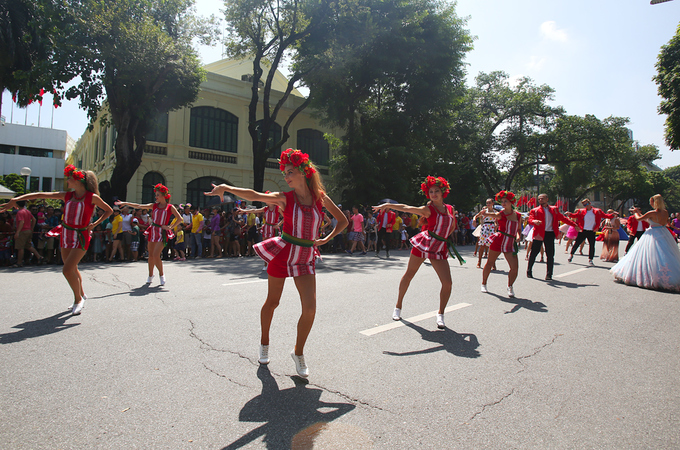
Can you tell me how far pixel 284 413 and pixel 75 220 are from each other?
4.74 metres

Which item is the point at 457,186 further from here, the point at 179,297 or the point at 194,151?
the point at 179,297

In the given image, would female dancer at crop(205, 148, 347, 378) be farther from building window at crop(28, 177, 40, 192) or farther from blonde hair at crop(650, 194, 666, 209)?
building window at crop(28, 177, 40, 192)

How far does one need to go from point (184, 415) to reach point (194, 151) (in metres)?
25.3

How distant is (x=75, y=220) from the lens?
6.01 m

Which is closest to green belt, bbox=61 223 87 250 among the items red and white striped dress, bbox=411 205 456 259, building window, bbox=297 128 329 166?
red and white striped dress, bbox=411 205 456 259

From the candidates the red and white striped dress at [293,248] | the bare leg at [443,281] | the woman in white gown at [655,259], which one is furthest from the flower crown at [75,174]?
the woman in white gown at [655,259]

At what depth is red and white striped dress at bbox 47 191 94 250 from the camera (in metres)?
5.97

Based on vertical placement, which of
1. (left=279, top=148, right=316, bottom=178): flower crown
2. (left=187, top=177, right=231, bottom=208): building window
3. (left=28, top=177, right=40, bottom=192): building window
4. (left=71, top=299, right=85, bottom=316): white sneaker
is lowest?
(left=71, top=299, right=85, bottom=316): white sneaker

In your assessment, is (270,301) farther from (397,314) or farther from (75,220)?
(75,220)

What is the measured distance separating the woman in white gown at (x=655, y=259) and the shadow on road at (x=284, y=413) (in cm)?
846

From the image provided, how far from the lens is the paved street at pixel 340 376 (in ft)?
8.98

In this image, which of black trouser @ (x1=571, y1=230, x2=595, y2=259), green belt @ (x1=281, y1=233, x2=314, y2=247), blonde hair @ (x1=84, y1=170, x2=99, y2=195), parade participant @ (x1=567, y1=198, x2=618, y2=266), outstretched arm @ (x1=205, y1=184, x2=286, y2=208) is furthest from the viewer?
parade participant @ (x1=567, y1=198, x2=618, y2=266)

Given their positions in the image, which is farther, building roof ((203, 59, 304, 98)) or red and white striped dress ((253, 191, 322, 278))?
building roof ((203, 59, 304, 98))

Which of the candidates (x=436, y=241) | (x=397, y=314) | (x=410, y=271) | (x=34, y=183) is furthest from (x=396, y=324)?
(x=34, y=183)
